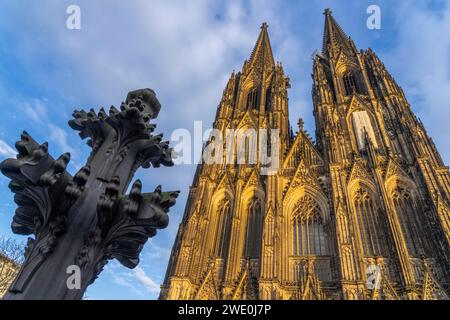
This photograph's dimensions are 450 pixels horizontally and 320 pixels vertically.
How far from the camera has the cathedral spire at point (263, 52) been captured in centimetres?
3531

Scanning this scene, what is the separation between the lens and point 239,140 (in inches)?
975

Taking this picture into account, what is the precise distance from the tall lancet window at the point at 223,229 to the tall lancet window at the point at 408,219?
9.80 meters

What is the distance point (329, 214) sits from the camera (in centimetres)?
1830

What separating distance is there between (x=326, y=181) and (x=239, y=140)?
7.78 metres

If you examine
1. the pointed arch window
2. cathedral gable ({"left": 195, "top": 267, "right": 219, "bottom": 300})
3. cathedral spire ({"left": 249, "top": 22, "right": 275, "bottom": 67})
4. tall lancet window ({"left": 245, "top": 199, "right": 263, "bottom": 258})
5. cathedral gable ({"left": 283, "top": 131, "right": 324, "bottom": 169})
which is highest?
cathedral spire ({"left": 249, "top": 22, "right": 275, "bottom": 67})

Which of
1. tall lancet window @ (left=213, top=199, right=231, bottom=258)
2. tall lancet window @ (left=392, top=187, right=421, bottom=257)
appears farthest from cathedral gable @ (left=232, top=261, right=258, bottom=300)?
tall lancet window @ (left=392, top=187, right=421, bottom=257)

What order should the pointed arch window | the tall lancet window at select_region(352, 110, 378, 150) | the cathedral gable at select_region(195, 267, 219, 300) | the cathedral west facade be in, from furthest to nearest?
the pointed arch window, the tall lancet window at select_region(352, 110, 378, 150), the cathedral gable at select_region(195, 267, 219, 300), the cathedral west facade

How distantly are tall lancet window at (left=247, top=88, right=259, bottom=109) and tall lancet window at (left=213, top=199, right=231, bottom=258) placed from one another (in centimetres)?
1167

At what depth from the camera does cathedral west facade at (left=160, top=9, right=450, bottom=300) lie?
1489 cm

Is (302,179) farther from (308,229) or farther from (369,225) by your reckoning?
(369,225)

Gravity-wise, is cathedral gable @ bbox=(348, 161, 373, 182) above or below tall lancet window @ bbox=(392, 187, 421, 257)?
above

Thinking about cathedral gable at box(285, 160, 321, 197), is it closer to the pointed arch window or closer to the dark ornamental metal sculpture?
the pointed arch window
